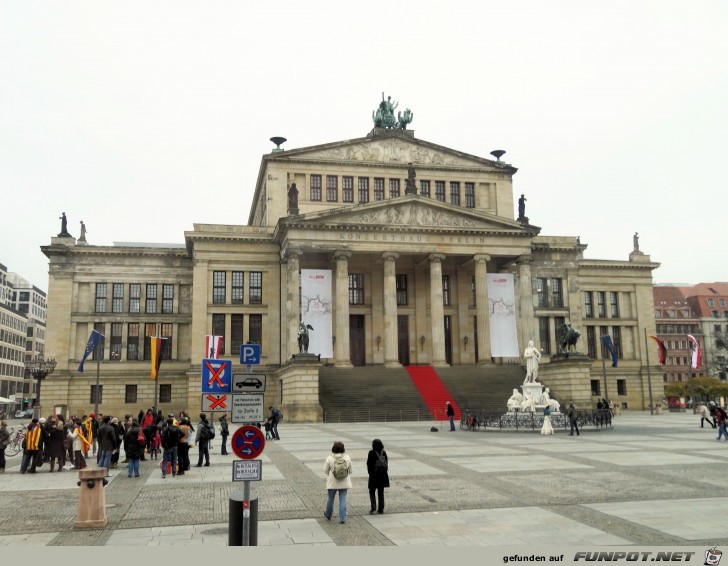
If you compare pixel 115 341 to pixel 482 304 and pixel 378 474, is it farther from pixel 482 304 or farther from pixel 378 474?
pixel 378 474

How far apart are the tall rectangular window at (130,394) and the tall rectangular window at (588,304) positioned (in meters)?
47.4

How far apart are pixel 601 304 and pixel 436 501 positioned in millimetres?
63936

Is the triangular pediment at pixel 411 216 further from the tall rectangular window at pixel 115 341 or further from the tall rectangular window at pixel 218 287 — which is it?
the tall rectangular window at pixel 115 341

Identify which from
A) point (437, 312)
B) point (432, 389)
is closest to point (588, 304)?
point (437, 312)

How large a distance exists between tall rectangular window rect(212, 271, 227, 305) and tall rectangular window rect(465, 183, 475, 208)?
83.3 feet

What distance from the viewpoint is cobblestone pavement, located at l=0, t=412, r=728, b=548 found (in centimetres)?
1194

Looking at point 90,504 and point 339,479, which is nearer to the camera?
point 90,504

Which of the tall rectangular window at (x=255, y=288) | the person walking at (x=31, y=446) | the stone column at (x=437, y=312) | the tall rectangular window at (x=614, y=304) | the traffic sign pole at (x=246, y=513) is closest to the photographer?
the traffic sign pole at (x=246, y=513)

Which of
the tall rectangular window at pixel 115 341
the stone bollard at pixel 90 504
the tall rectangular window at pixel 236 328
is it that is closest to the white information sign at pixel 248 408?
the stone bollard at pixel 90 504

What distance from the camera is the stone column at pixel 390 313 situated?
57.3 metres

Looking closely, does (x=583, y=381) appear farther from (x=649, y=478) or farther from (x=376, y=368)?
(x=649, y=478)

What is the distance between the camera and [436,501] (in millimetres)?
15336

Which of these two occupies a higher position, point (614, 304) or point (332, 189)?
point (332, 189)

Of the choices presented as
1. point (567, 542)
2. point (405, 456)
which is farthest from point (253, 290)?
point (567, 542)
